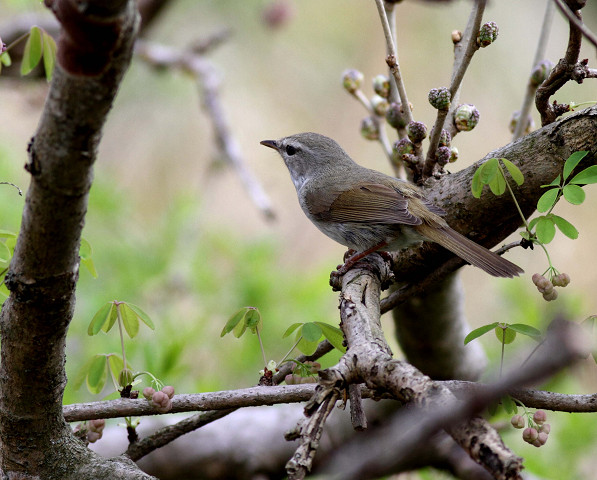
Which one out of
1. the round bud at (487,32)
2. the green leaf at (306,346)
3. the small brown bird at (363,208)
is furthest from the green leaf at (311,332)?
the round bud at (487,32)

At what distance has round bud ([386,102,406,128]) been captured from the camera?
285 cm

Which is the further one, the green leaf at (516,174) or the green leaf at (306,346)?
the green leaf at (306,346)

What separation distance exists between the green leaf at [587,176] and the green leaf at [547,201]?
0.22 feet

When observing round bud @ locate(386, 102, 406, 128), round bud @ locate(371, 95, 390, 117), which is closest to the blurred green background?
round bud @ locate(371, 95, 390, 117)

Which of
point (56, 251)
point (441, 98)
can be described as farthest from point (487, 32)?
point (56, 251)

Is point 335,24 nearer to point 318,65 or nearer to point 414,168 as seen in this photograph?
point 318,65

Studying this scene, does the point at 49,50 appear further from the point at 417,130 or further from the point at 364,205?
the point at 364,205

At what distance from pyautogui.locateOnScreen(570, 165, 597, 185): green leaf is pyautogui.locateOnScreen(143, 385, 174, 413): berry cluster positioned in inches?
56.2

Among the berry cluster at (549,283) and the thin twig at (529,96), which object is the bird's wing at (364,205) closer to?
the thin twig at (529,96)

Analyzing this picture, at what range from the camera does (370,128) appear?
323 centimetres

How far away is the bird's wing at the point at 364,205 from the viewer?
3.20 metres

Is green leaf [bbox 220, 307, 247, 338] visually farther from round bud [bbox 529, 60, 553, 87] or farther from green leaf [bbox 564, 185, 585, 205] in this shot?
round bud [bbox 529, 60, 553, 87]

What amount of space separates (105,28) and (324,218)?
2.62 m

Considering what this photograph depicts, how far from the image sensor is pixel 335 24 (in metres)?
8.47
